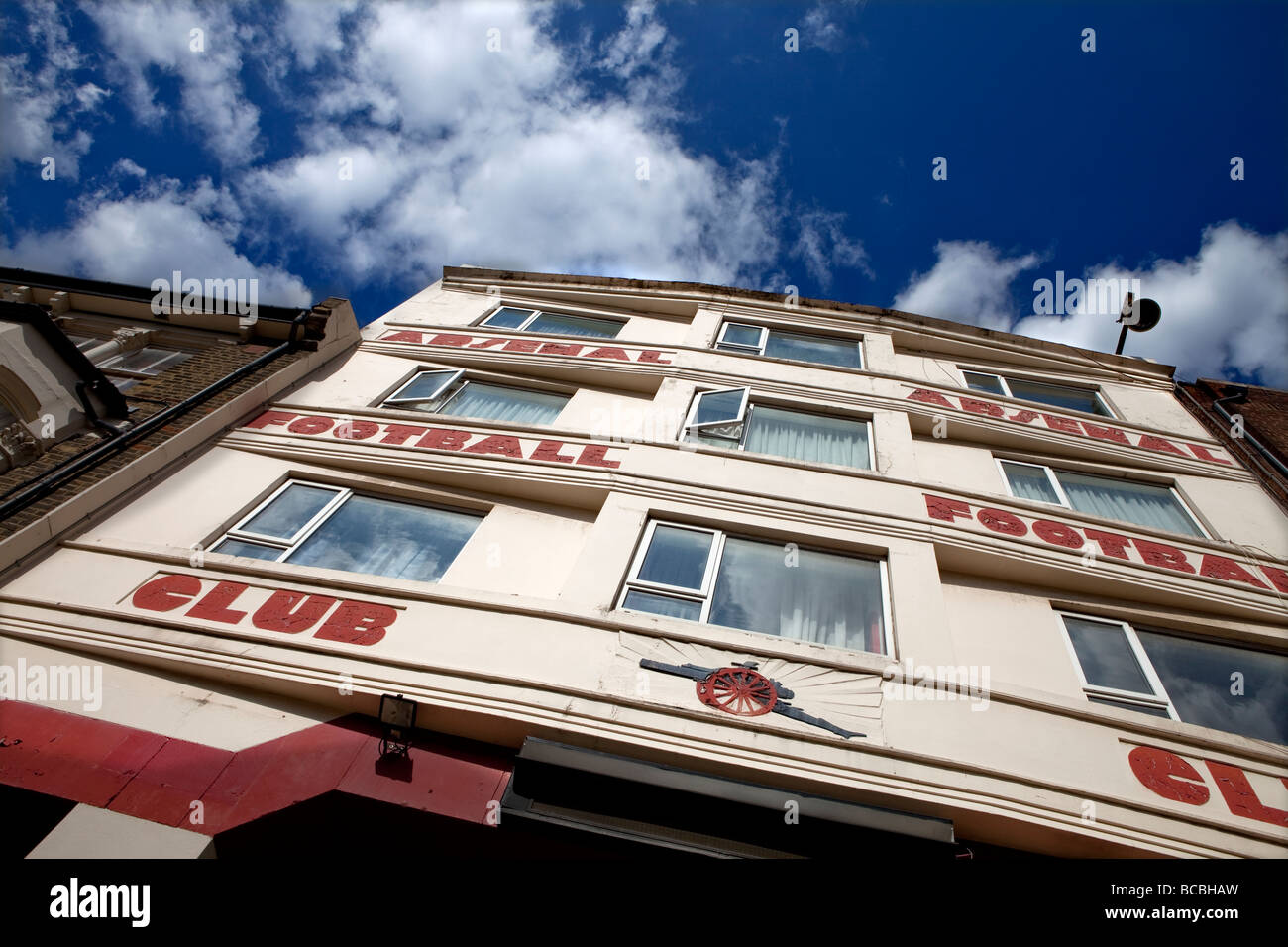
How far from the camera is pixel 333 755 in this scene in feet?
19.0

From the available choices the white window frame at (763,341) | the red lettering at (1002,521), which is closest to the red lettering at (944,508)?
the red lettering at (1002,521)

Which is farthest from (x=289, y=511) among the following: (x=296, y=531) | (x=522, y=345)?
(x=522, y=345)

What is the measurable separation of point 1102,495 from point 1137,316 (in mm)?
5804

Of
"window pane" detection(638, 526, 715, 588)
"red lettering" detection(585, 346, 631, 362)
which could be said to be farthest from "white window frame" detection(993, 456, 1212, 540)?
"red lettering" detection(585, 346, 631, 362)

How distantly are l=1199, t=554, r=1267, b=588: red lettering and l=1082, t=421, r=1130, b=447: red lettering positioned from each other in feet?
9.55

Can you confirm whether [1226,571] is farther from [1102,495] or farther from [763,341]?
[763,341]

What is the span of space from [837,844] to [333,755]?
12.7 feet

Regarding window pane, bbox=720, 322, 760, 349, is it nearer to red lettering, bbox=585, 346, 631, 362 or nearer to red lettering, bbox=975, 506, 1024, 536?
red lettering, bbox=585, 346, 631, 362

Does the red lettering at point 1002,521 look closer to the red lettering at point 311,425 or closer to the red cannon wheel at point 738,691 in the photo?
the red cannon wheel at point 738,691

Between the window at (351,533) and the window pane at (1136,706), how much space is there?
6.65m

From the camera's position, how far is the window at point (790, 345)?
43.8ft
